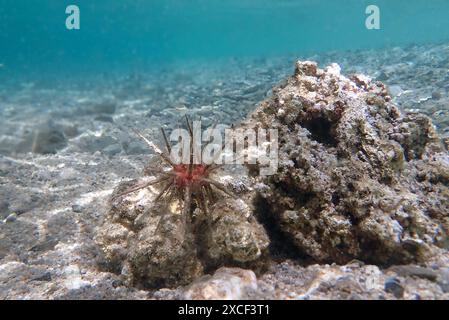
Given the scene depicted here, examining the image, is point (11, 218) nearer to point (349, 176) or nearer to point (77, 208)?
point (77, 208)

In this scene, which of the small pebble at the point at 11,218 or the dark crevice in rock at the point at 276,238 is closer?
the dark crevice in rock at the point at 276,238

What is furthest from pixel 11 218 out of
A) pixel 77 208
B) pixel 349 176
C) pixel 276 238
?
pixel 349 176

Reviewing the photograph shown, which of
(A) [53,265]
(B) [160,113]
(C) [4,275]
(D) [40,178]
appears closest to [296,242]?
(A) [53,265]

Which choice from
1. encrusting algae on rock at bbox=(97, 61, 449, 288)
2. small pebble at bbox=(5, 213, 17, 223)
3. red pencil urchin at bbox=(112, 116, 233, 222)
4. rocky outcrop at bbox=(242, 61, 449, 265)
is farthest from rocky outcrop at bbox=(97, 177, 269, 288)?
small pebble at bbox=(5, 213, 17, 223)

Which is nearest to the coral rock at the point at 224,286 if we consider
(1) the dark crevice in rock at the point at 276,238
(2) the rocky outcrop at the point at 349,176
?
(1) the dark crevice in rock at the point at 276,238

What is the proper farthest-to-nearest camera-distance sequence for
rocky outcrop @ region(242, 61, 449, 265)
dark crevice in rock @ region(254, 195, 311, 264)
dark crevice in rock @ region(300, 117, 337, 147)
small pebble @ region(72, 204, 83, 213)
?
small pebble @ region(72, 204, 83, 213) → dark crevice in rock @ region(300, 117, 337, 147) → dark crevice in rock @ region(254, 195, 311, 264) → rocky outcrop @ region(242, 61, 449, 265)

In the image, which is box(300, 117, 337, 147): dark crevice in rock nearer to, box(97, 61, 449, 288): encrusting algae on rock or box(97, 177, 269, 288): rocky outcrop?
box(97, 61, 449, 288): encrusting algae on rock

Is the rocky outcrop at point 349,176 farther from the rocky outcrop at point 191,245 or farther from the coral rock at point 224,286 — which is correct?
the coral rock at point 224,286
